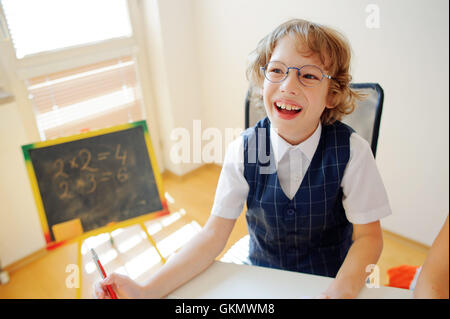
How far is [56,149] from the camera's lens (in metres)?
1.31

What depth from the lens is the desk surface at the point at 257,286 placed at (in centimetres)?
73

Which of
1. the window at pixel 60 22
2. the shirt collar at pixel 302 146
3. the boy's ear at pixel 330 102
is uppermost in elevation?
the window at pixel 60 22

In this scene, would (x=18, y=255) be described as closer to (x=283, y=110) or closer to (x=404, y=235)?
(x=283, y=110)

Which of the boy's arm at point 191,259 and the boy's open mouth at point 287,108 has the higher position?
the boy's open mouth at point 287,108

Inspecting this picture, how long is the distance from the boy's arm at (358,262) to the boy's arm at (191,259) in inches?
11.4

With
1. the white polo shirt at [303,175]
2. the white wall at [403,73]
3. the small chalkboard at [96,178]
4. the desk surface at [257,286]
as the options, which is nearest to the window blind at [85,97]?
the small chalkboard at [96,178]

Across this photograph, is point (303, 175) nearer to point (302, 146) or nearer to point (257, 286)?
point (302, 146)

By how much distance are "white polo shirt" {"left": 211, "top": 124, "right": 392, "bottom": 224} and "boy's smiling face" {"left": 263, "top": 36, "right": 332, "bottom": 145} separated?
0.24 ft

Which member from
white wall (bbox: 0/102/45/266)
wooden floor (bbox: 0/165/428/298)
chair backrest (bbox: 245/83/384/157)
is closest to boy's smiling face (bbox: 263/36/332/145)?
chair backrest (bbox: 245/83/384/157)

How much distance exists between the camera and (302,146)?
2.89ft

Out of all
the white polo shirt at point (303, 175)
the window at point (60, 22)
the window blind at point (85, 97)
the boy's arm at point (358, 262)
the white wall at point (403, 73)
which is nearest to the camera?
the boy's arm at point (358, 262)

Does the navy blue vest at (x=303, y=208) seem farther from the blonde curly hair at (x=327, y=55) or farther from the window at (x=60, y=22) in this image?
the window at (x=60, y=22)

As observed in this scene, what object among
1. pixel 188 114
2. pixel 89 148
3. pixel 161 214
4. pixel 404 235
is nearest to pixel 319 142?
pixel 161 214

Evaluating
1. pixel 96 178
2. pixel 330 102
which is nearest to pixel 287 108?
pixel 330 102
